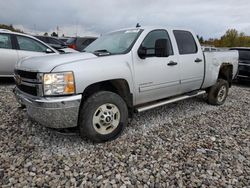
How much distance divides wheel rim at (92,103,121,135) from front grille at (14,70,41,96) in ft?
2.99

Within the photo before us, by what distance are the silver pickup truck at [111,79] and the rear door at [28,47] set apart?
3.39 m

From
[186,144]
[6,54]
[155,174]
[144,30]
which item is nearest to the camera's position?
[155,174]

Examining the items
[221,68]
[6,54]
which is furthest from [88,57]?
[6,54]

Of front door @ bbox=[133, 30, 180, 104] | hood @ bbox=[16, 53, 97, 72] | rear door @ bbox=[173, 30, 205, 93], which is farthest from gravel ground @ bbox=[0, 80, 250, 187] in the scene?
hood @ bbox=[16, 53, 97, 72]

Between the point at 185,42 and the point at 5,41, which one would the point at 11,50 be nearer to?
the point at 5,41

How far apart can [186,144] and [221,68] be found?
10.2 ft

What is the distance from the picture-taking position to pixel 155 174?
2738mm

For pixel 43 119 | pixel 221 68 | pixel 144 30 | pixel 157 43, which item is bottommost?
pixel 43 119

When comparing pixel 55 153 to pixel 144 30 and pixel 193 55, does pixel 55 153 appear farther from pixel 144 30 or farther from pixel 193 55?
pixel 193 55

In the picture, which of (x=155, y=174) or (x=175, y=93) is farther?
(x=175, y=93)

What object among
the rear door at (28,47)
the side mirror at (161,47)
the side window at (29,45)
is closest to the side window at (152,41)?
the side mirror at (161,47)

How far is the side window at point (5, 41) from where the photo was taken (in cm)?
660

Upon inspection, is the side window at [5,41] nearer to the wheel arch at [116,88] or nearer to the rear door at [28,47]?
the rear door at [28,47]

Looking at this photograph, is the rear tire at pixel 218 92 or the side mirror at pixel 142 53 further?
the rear tire at pixel 218 92
